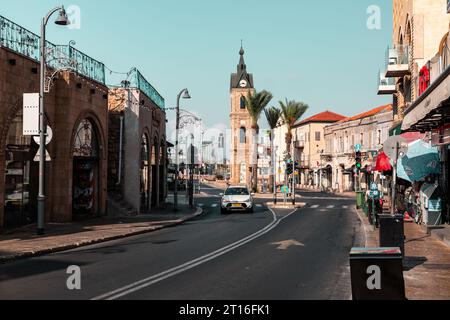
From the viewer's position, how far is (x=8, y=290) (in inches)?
355

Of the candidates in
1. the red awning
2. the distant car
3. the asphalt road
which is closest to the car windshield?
the distant car

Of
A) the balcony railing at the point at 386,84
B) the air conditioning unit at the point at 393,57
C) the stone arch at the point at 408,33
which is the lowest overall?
the balcony railing at the point at 386,84

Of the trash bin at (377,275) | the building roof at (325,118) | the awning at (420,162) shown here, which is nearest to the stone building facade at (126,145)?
the awning at (420,162)

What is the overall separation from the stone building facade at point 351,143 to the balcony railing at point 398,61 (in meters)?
27.1

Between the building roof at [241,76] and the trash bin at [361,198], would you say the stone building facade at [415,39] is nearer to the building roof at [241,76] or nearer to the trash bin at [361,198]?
the trash bin at [361,198]

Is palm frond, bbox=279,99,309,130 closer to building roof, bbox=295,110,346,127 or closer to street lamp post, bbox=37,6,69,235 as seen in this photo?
building roof, bbox=295,110,346,127

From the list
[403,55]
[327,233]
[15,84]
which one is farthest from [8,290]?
[403,55]

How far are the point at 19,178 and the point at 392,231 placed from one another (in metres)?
12.9

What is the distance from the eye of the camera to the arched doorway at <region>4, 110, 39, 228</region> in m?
18.0

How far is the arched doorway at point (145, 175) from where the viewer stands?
31062 millimetres

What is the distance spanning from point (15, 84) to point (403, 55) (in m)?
20.7

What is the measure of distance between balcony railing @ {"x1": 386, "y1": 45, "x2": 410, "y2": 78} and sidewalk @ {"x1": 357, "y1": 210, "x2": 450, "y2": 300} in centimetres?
1327

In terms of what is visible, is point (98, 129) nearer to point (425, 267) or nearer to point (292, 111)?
point (425, 267)
